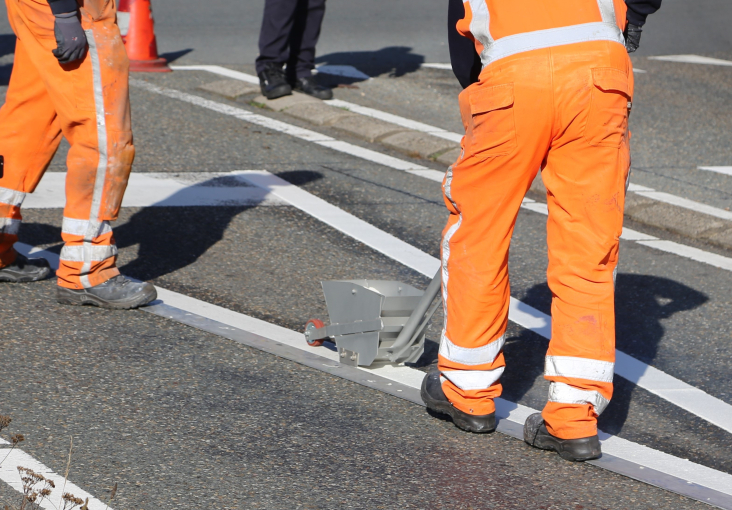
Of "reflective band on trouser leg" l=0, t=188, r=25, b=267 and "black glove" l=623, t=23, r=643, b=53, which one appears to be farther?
"reflective band on trouser leg" l=0, t=188, r=25, b=267

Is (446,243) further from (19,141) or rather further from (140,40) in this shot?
(140,40)

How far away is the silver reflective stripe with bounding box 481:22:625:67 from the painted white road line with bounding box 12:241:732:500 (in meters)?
1.25

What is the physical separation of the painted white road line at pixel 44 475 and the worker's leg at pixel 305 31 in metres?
6.23

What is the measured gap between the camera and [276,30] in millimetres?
8469

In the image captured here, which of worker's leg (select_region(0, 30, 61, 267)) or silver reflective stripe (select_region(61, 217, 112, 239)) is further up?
worker's leg (select_region(0, 30, 61, 267))

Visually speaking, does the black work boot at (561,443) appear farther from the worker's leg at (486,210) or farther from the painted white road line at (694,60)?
the painted white road line at (694,60)

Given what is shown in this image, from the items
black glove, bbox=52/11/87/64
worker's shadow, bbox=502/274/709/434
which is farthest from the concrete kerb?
black glove, bbox=52/11/87/64

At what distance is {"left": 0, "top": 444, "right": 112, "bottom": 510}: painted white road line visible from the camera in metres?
2.66

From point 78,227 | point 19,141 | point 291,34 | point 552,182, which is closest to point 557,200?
point 552,182

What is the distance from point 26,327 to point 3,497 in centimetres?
139

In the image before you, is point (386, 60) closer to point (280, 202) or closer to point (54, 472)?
point (280, 202)

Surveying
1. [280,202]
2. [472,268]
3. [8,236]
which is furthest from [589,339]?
[280,202]

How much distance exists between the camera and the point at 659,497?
298 centimetres

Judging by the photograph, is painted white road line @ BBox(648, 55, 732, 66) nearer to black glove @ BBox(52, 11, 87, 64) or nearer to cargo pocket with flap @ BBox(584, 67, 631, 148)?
black glove @ BBox(52, 11, 87, 64)
